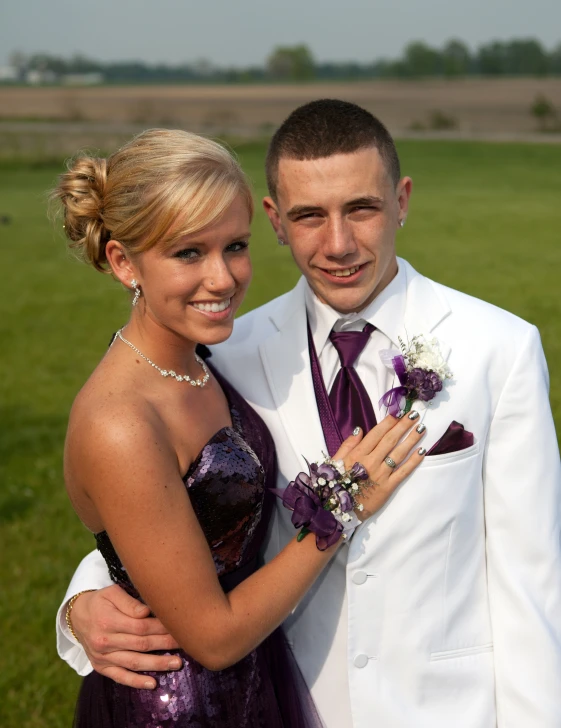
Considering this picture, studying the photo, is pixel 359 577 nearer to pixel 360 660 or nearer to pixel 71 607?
pixel 360 660

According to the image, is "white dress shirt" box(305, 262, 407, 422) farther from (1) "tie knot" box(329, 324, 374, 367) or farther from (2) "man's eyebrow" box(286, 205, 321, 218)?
(2) "man's eyebrow" box(286, 205, 321, 218)

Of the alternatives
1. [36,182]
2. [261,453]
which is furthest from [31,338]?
[36,182]

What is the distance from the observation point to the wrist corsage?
9.91 ft

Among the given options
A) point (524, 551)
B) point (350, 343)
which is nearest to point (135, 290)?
point (350, 343)

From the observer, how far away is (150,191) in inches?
115

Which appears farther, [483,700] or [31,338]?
[31,338]

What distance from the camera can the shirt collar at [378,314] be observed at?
357 centimetres

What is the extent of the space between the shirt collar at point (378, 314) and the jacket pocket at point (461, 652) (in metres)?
1.19

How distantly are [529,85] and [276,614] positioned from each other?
4371 inches

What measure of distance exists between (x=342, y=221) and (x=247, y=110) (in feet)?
268

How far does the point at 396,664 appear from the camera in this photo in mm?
3305

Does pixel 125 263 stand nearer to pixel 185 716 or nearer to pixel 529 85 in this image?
pixel 185 716

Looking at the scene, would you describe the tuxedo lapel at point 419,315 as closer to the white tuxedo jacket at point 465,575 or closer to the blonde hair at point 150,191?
the white tuxedo jacket at point 465,575

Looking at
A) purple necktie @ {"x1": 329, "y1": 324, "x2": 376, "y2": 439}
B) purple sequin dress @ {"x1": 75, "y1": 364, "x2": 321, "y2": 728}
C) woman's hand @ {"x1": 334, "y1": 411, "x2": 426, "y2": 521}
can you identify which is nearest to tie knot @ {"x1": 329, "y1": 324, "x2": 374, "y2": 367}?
purple necktie @ {"x1": 329, "y1": 324, "x2": 376, "y2": 439}
